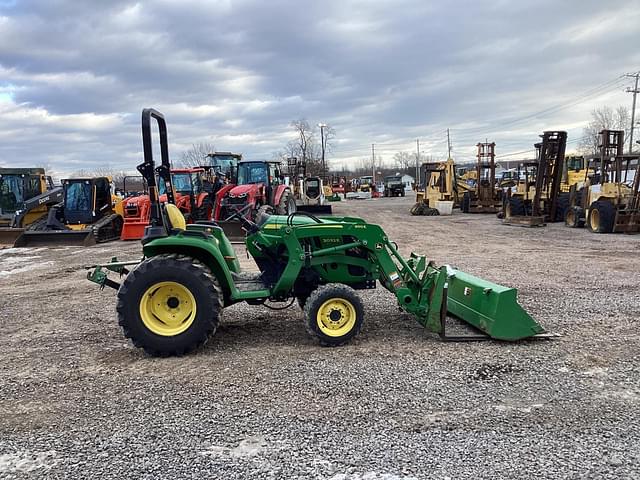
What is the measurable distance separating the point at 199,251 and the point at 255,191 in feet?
36.5

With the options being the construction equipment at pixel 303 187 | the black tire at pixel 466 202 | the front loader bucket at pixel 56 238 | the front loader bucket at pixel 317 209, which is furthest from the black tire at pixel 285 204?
the black tire at pixel 466 202

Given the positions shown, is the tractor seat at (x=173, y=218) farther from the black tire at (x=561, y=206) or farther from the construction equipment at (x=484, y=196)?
the construction equipment at (x=484, y=196)

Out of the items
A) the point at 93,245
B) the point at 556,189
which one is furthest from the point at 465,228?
the point at 93,245

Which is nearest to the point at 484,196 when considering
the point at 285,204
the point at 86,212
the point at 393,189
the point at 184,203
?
the point at 285,204

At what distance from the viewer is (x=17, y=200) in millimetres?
18266

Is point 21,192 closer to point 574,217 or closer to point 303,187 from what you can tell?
point 303,187

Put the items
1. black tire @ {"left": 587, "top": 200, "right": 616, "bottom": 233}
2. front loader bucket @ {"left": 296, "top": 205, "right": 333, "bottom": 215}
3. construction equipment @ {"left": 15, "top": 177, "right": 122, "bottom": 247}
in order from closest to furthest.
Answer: black tire @ {"left": 587, "top": 200, "right": 616, "bottom": 233} < construction equipment @ {"left": 15, "top": 177, "right": 122, "bottom": 247} < front loader bucket @ {"left": 296, "top": 205, "right": 333, "bottom": 215}

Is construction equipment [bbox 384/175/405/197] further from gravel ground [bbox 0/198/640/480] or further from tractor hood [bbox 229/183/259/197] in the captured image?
gravel ground [bbox 0/198/640/480]

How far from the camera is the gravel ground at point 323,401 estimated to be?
9.70 ft

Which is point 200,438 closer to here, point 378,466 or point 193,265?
point 378,466

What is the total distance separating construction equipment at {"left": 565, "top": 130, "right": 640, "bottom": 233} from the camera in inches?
563

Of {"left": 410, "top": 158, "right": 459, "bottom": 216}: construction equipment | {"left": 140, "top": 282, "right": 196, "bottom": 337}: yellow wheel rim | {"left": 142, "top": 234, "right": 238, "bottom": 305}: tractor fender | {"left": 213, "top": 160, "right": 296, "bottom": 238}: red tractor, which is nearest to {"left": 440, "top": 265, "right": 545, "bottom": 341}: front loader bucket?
{"left": 142, "top": 234, "right": 238, "bottom": 305}: tractor fender

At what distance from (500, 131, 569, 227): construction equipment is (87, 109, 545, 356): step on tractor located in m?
13.5

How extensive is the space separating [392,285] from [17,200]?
1765 cm
